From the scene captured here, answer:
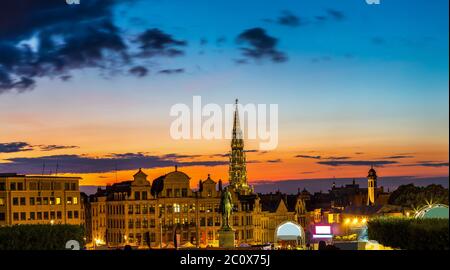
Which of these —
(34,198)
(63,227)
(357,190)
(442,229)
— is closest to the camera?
(442,229)

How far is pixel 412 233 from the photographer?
44.3 meters

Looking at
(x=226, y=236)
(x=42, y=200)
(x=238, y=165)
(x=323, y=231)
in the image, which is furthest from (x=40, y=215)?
(x=226, y=236)

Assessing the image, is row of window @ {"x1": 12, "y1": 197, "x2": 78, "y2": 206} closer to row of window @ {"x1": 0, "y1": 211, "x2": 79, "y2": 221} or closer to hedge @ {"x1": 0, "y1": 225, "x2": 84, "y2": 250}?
row of window @ {"x1": 0, "y1": 211, "x2": 79, "y2": 221}

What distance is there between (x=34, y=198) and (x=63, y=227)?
56.7 meters

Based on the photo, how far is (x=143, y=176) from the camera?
114500 mm

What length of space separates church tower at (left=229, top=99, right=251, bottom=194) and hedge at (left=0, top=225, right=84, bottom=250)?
7943 centimetres

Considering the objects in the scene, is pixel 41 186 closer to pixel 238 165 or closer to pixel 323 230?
pixel 238 165

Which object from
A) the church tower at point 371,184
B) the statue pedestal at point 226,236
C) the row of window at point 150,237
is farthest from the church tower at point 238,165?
the statue pedestal at point 226,236

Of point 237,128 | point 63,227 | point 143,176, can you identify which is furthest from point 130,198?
point 63,227

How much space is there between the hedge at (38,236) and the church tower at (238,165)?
79.4 metres

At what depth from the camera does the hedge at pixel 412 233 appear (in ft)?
133

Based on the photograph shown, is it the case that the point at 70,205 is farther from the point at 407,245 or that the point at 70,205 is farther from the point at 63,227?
the point at 407,245

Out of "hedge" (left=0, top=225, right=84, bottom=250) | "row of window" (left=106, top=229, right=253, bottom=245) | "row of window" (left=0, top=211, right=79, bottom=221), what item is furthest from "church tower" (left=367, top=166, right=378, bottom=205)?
"hedge" (left=0, top=225, right=84, bottom=250)

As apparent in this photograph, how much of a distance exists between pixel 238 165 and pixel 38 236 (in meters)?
85.7
